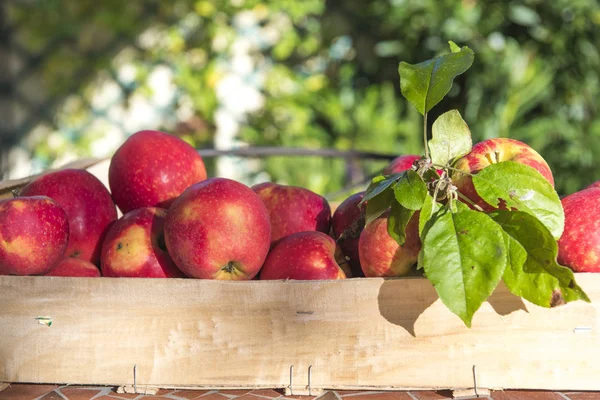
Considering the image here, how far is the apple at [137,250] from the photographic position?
3.18 feet

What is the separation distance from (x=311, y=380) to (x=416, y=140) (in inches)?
95.4

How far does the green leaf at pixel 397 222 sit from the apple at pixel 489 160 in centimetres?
9

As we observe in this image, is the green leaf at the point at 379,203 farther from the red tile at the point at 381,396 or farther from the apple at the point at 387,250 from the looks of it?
the red tile at the point at 381,396

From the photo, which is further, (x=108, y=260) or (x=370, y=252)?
(x=108, y=260)

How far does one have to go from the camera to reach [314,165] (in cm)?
302

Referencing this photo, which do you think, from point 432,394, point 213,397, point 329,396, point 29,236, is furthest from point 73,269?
A: point 432,394

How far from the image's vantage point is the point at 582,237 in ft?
2.67

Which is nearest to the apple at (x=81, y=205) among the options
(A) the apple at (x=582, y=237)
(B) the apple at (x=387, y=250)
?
(B) the apple at (x=387, y=250)

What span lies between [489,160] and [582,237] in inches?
5.8

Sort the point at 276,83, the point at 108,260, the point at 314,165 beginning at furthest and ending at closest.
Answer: the point at 276,83 < the point at 314,165 < the point at 108,260

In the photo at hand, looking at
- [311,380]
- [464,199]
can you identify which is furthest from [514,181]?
[311,380]

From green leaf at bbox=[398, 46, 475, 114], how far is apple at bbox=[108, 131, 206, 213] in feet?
1.48

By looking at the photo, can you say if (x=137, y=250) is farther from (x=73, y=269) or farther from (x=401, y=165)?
(x=401, y=165)

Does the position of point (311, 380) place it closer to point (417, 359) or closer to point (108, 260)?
point (417, 359)
